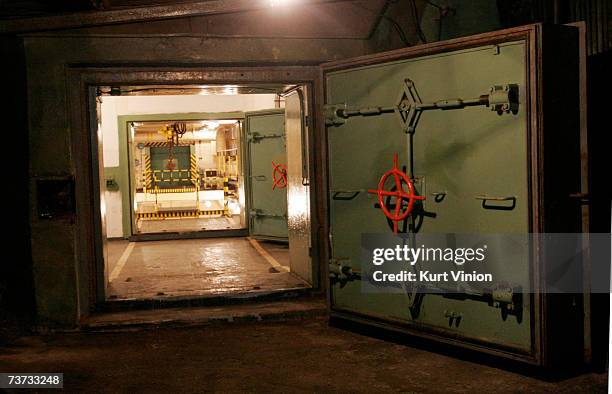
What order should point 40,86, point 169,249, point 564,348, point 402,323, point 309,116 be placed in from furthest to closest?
point 169,249 → point 309,116 → point 40,86 → point 402,323 → point 564,348

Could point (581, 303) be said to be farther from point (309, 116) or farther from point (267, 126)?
point (267, 126)

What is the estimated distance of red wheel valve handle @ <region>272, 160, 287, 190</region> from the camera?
1222cm

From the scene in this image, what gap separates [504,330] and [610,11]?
2.91 m

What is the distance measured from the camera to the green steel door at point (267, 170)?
Answer: 12.6 metres

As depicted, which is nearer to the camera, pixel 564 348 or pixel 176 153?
pixel 564 348

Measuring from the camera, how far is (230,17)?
23.6 ft

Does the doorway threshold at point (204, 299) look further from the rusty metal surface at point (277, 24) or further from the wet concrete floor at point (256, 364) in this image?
the rusty metal surface at point (277, 24)

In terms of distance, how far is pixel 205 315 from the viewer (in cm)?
738

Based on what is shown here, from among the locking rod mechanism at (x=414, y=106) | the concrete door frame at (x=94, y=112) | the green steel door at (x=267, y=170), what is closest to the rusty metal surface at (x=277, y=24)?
the concrete door frame at (x=94, y=112)

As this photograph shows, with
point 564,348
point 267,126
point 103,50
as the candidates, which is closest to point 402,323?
point 564,348

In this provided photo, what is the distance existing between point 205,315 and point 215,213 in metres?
11.9

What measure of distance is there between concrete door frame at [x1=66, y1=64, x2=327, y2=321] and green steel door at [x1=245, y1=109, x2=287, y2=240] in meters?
4.85

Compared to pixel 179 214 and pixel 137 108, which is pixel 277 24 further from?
pixel 179 214

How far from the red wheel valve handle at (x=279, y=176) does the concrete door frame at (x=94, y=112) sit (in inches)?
175
